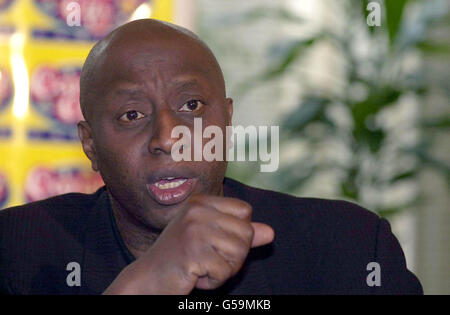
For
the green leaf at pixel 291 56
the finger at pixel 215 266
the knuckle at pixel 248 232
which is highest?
the green leaf at pixel 291 56

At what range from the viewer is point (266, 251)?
4.91 ft

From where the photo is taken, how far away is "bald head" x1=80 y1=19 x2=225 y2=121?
4.44 feet

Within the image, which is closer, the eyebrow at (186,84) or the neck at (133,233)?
the eyebrow at (186,84)

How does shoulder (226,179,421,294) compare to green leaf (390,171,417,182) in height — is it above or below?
below

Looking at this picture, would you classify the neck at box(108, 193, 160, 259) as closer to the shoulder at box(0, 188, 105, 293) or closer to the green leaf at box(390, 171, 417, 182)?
the shoulder at box(0, 188, 105, 293)

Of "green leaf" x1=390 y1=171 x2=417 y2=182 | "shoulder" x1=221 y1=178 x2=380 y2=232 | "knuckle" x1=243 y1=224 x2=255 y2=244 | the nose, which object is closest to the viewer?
"knuckle" x1=243 y1=224 x2=255 y2=244

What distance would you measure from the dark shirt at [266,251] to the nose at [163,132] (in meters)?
0.32

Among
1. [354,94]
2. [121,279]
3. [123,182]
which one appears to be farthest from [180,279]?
[354,94]

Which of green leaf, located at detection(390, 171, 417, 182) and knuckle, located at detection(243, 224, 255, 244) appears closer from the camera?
knuckle, located at detection(243, 224, 255, 244)

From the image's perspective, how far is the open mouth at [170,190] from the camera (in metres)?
1.29

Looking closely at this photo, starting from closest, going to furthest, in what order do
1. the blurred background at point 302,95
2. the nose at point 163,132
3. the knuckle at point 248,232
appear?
the knuckle at point 248,232
the nose at point 163,132
the blurred background at point 302,95

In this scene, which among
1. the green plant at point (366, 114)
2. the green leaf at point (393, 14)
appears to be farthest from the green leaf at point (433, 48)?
the green leaf at point (393, 14)

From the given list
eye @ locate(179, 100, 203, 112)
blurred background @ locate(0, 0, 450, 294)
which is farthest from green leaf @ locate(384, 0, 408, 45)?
eye @ locate(179, 100, 203, 112)

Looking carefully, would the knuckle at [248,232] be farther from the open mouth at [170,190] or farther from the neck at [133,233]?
the neck at [133,233]
